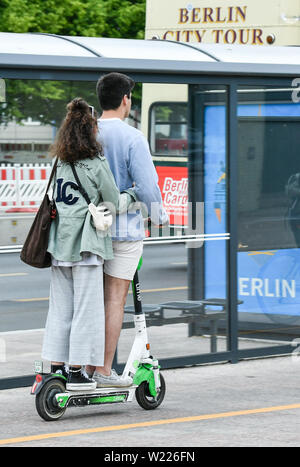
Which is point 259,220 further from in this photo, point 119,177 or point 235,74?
point 119,177

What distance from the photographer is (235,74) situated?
8.50 m

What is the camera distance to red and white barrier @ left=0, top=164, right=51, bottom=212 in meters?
7.43

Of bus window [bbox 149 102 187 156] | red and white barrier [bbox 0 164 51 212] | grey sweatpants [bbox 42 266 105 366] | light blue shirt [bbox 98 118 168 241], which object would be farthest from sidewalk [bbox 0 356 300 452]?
bus window [bbox 149 102 187 156]

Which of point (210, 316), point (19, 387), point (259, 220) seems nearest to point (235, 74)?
point (259, 220)

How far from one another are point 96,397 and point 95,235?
2.98ft

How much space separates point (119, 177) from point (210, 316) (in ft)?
7.41

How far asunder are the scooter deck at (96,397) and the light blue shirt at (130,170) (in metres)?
0.86

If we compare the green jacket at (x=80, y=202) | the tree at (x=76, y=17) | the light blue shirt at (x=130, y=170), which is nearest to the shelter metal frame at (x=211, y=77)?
the light blue shirt at (x=130, y=170)

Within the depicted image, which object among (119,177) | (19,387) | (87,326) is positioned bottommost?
(19,387)

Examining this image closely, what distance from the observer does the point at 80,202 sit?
6.41m

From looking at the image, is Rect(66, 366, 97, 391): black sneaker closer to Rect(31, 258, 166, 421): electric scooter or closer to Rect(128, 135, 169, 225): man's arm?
Rect(31, 258, 166, 421): electric scooter

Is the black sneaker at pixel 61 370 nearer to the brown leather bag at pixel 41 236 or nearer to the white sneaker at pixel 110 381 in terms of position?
the white sneaker at pixel 110 381

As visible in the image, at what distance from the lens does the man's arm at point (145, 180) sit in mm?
6469

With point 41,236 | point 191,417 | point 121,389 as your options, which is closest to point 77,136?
point 41,236
